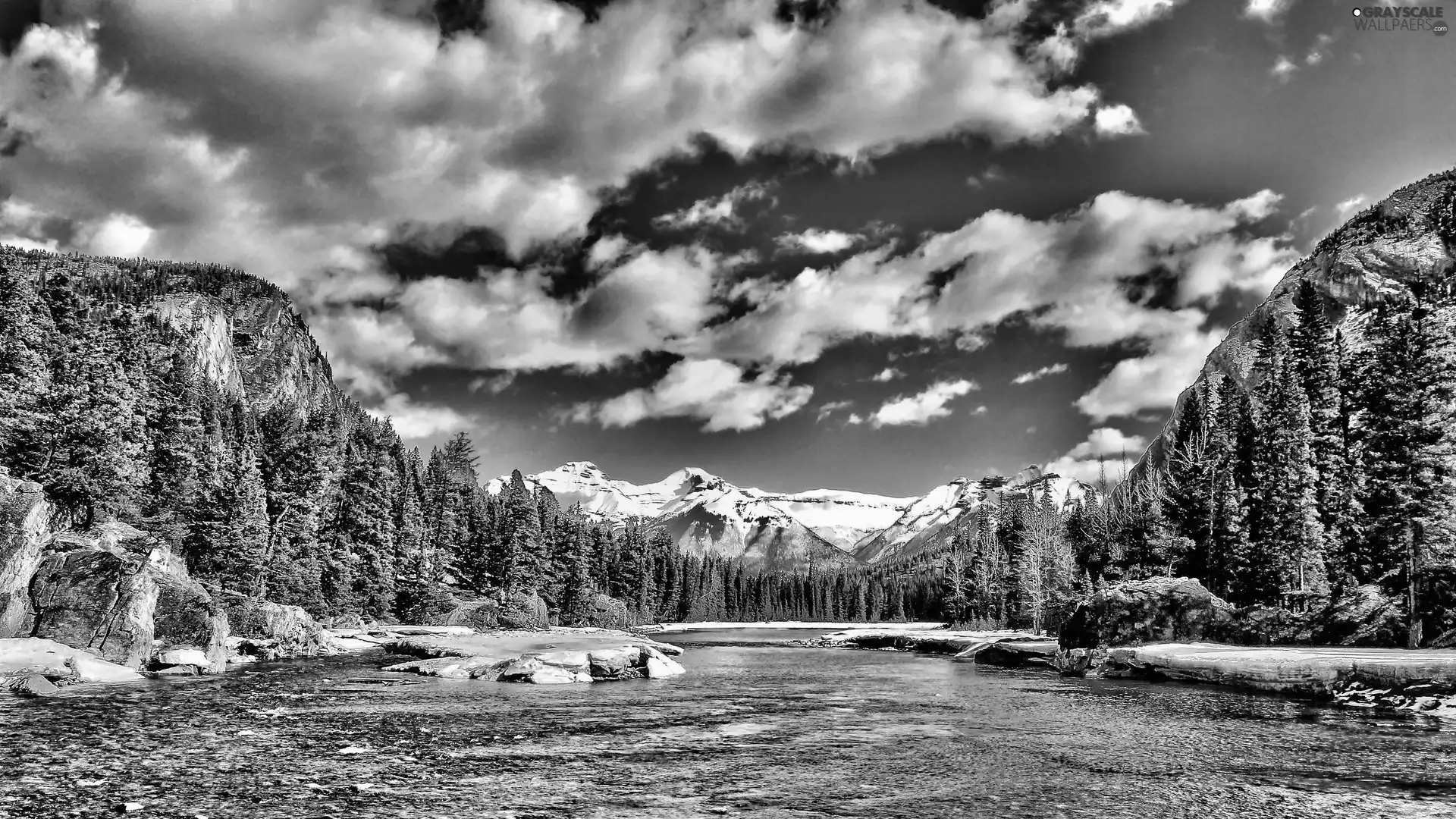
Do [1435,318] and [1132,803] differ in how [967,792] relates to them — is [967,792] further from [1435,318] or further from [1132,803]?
[1435,318]

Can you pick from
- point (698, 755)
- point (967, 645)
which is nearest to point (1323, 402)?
point (967, 645)

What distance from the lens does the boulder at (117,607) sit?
1239 inches

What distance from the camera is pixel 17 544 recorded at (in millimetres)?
31391

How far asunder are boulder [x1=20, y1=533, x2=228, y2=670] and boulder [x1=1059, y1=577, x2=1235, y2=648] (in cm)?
4375

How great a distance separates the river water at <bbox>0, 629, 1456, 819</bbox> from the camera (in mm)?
11289

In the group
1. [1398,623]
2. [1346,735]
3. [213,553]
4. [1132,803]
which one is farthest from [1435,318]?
[213,553]

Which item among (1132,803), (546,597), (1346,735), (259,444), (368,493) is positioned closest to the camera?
(1132,803)

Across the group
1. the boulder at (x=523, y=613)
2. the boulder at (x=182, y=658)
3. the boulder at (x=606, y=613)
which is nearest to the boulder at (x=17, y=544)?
the boulder at (x=182, y=658)

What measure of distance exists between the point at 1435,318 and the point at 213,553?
76025 millimetres

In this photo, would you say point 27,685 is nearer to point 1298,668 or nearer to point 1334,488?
point 1298,668

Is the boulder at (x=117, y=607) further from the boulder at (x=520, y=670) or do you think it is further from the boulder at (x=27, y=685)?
the boulder at (x=520, y=670)

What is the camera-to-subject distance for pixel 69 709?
1969 centimetres

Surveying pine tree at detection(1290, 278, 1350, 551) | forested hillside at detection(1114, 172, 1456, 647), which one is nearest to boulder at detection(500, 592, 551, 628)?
forested hillside at detection(1114, 172, 1456, 647)

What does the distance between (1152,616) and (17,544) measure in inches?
2098
